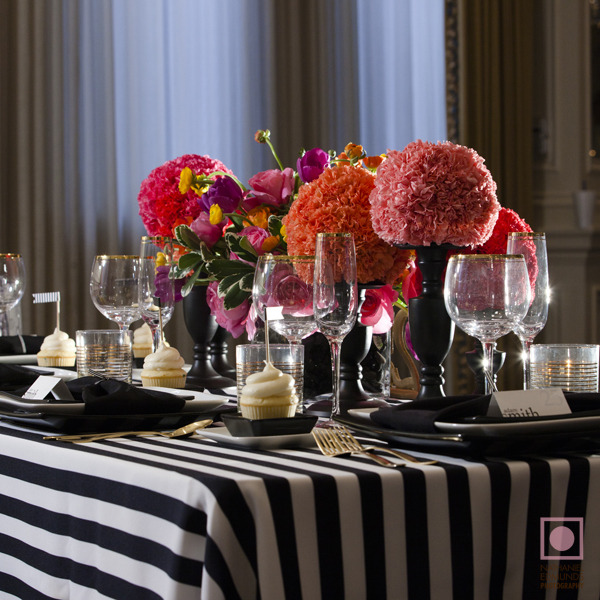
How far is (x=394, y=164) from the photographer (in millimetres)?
1380

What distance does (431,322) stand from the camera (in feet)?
4.71

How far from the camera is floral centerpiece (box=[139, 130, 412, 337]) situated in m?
1.46

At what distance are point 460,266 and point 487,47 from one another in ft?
12.4

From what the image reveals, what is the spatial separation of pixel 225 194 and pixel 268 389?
0.68 m

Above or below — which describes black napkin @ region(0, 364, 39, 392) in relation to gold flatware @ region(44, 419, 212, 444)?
above

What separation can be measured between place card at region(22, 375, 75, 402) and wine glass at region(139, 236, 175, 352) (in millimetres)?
356

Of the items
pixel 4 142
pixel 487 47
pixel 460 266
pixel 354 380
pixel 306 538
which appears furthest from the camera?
pixel 487 47

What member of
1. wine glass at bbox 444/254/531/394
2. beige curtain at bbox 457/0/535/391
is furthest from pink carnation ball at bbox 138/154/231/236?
beige curtain at bbox 457/0/535/391

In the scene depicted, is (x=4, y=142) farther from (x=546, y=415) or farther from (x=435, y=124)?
(x=546, y=415)

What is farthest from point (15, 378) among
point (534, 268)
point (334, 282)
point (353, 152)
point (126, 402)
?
point (534, 268)

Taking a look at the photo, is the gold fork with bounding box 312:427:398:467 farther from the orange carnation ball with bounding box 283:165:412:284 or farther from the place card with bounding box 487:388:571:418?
the orange carnation ball with bounding box 283:165:412:284

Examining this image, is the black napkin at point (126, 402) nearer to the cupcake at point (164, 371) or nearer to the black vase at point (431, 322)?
the cupcake at point (164, 371)

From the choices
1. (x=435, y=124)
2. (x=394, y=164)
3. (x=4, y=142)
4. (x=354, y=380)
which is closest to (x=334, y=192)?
(x=394, y=164)

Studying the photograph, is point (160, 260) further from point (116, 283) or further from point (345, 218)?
point (345, 218)
